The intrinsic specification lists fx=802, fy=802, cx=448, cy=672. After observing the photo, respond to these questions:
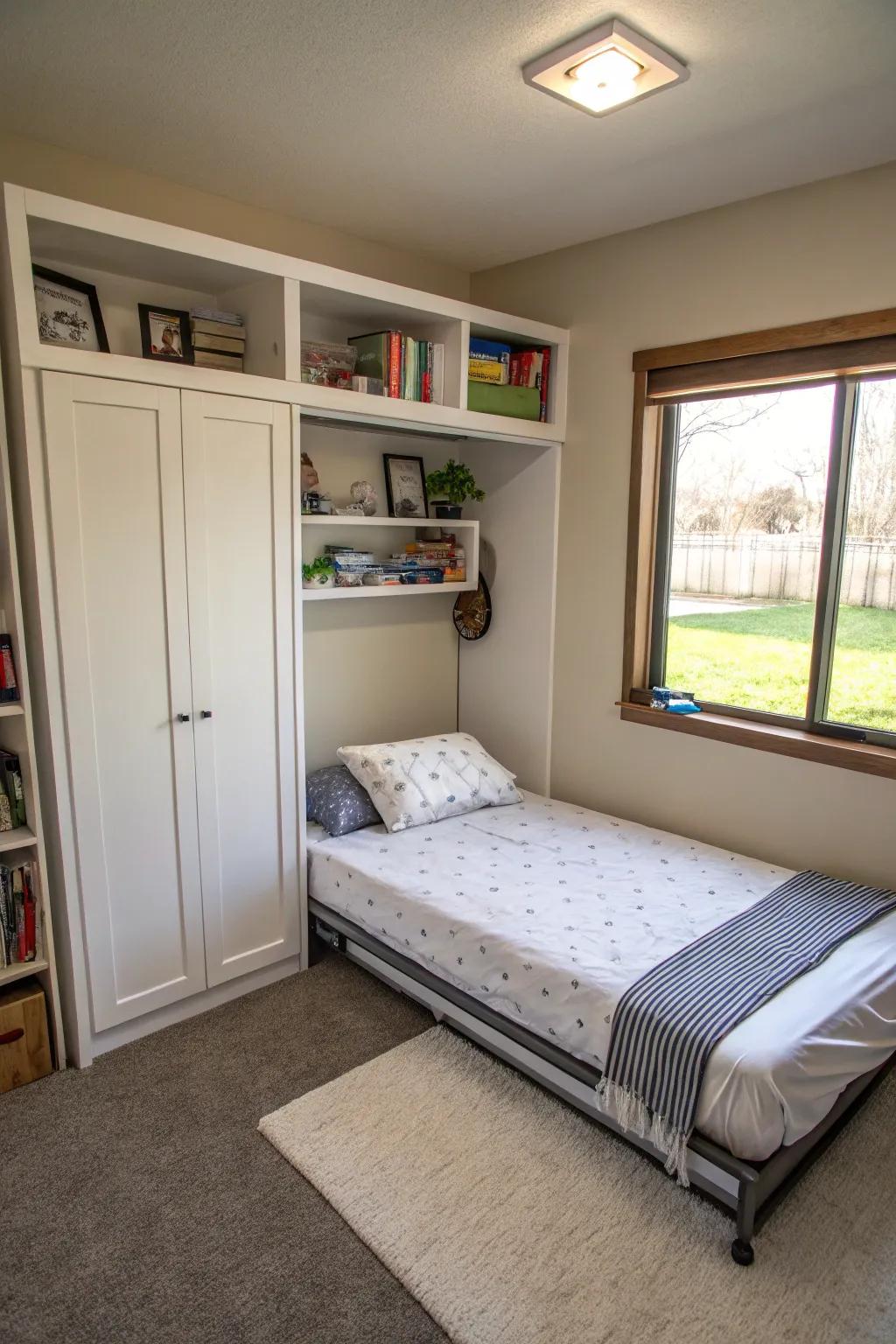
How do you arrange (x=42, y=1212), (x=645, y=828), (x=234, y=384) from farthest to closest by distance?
(x=645, y=828), (x=234, y=384), (x=42, y=1212)

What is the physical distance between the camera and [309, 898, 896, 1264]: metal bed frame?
69.4 inches

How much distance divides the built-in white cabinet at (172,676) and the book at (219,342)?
258 millimetres

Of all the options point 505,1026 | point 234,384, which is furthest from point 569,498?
point 505,1026

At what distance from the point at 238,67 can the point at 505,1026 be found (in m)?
2.59

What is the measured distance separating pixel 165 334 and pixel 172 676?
1.05 m

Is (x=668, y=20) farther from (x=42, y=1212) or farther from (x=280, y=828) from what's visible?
(x=42, y=1212)

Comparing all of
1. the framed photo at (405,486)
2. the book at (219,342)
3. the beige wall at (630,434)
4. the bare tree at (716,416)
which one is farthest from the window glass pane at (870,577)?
the book at (219,342)

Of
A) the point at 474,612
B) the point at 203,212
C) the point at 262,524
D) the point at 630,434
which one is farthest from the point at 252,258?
the point at 474,612

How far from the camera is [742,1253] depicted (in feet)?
5.75

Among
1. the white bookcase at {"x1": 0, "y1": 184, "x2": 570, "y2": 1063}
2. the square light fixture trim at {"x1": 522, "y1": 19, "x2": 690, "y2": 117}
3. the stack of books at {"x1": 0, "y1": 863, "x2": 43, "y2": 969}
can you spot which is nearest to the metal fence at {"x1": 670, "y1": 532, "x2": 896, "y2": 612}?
the white bookcase at {"x1": 0, "y1": 184, "x2": 570, "y2": 1063}

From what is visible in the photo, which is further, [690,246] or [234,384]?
[690,246]

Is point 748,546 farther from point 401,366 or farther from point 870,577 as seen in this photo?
point 401,366

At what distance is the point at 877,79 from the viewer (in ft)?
6.35

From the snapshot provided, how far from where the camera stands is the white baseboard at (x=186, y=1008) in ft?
8.10
